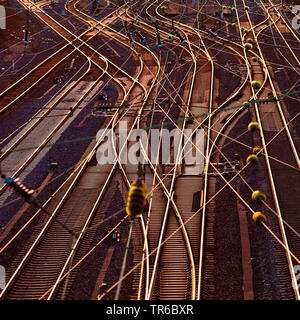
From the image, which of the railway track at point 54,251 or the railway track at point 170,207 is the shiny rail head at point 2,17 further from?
the railway track at point 54,251

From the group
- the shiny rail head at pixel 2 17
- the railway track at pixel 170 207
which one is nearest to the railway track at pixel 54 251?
the railway track at pixel 170 207

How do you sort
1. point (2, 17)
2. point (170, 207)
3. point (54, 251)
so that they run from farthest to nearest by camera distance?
point (2, 17), point (170, 207), point (54, 251)

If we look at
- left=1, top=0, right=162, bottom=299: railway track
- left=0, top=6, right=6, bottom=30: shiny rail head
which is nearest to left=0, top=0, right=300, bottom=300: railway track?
left=1, top=0, right=162, bottom=299: railway track

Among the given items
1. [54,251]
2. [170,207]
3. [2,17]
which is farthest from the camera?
[2,17]

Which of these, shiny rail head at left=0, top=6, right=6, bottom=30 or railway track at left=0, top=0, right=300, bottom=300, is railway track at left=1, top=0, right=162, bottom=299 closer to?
railway track at left=0, top=0, right=300, bottom=300

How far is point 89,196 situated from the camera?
1496 centimetres

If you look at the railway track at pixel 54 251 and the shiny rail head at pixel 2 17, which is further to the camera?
the shiny rail head at pixel 2 17

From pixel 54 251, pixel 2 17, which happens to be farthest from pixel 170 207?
pixel 2 17

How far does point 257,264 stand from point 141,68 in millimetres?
19343

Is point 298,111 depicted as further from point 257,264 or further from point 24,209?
point 24,209

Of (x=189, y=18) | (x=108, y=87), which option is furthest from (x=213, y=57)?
(x=189, y=18)

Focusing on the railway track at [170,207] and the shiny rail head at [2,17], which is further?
the shiny rail head at [2,17]

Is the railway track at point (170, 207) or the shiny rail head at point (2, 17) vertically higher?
the shiny rail head at point (2, 17)

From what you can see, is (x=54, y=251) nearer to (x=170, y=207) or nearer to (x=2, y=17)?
(x=170, y=207)
